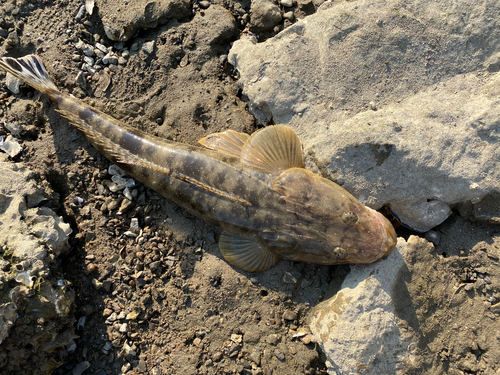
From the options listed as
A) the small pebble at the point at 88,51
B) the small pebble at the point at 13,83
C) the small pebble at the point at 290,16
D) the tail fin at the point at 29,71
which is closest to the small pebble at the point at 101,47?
the small pebble at the point at 88,51

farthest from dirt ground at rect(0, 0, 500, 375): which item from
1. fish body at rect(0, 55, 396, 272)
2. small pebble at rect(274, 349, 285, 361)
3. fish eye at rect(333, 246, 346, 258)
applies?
fish eye at rect(333, 246, 346, 258)

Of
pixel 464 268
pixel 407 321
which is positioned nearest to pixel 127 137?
pixel 407 321

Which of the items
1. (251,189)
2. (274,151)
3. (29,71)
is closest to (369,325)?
(251,189)

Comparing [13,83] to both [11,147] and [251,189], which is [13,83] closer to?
[11,147]

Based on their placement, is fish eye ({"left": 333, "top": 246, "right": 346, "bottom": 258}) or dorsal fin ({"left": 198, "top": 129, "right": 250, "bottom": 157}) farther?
dorsal fin ({"left": 198, "top": 129, "right": 250, "bottom": 157})

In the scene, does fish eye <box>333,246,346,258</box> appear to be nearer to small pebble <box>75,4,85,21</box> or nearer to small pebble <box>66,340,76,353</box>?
small pebble <box>66,340,76,353</box>

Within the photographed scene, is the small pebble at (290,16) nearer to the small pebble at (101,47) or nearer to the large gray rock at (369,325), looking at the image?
the small pebble at (101,47)

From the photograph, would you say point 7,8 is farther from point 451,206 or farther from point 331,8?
point 451,206
